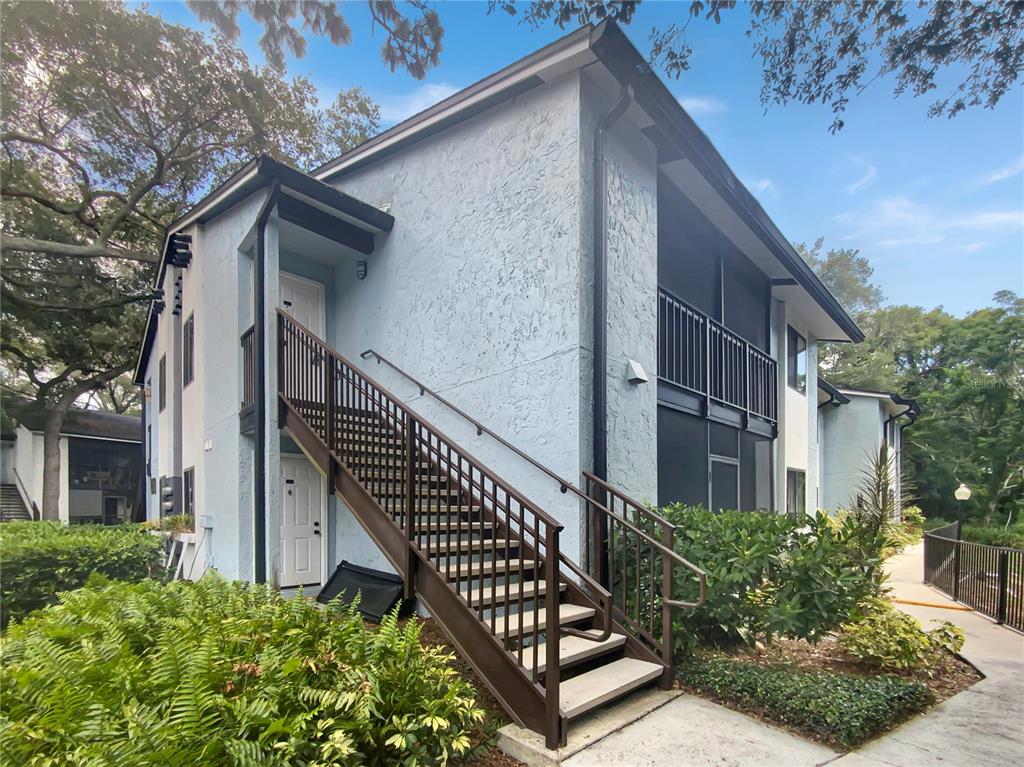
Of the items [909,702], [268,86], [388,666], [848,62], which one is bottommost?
[909,702]

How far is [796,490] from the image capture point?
12.9 meters

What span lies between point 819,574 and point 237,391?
669 centimetres

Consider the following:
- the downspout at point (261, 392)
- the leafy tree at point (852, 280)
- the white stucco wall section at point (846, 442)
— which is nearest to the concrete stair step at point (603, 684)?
the downspout at point (261, 392)

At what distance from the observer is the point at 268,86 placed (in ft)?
47.9

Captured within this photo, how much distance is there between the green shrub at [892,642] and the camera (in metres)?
4.58

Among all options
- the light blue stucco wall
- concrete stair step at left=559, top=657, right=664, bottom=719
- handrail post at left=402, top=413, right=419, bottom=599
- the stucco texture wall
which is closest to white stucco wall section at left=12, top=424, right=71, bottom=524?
the light blue stucco wall

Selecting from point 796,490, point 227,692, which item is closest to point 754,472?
point 796,490

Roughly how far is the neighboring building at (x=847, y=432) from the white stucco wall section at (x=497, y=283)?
1548 centimetres

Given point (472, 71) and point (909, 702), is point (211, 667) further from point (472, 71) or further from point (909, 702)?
point (472, 71)

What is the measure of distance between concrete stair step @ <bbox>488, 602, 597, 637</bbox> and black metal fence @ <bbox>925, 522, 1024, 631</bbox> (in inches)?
233

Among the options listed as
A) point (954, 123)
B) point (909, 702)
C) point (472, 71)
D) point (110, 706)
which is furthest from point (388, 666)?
point (954, 123)

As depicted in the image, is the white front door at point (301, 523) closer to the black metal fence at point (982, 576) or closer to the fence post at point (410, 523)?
the fence post at point (410, 523)

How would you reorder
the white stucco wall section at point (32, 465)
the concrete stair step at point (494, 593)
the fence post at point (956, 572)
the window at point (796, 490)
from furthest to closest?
the white stucco wall section at point (32, 465) → the window at point (796, 490) → the fence post at point (956, 572) → the concrete stair step at point (494, 593)

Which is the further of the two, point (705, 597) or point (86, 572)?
point (86, 572)
